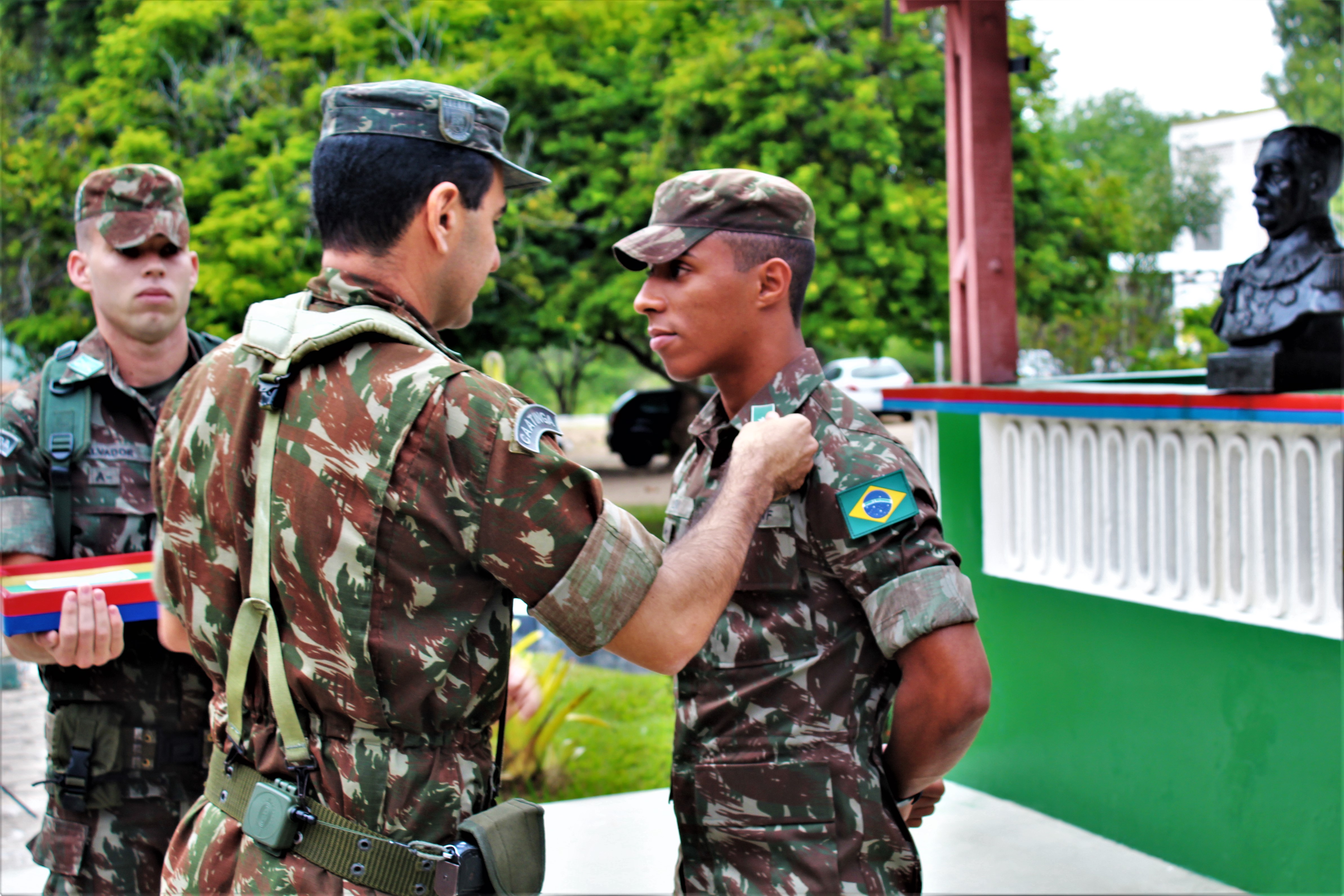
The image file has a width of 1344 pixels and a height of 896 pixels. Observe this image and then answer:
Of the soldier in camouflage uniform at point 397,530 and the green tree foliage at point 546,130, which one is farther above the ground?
the green tree foliage at point 546,130

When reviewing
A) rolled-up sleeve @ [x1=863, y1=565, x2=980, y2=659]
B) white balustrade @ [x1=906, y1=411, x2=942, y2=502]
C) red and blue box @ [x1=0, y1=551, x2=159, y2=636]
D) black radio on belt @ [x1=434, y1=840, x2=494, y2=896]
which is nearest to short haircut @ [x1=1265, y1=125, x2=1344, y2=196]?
white balustrade @ [x1=906, y1=411, x2=942, y2=502]

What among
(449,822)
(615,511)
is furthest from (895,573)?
(449,822)

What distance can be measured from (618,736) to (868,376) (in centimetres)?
1594

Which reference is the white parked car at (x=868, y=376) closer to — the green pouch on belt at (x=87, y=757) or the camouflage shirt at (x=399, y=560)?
the green pouch on belt at (x=87, y=757)

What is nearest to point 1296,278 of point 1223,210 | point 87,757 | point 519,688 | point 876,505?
point 876,505

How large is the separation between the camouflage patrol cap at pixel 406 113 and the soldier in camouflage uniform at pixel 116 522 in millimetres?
1259

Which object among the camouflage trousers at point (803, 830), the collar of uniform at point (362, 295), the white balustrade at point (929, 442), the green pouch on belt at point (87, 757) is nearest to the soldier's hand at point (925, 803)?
the camouflage trousers at point (803, 830)

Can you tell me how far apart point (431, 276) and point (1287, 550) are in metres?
2.89

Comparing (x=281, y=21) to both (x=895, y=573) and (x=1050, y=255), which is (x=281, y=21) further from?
(x=895, y=573)

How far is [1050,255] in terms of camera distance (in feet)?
46.2

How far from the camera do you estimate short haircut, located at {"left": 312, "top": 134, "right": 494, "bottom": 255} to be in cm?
153

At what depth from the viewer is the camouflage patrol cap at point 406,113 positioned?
1.53m

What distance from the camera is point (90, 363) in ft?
8.52

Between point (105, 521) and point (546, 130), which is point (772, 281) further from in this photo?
point (546, 130)
